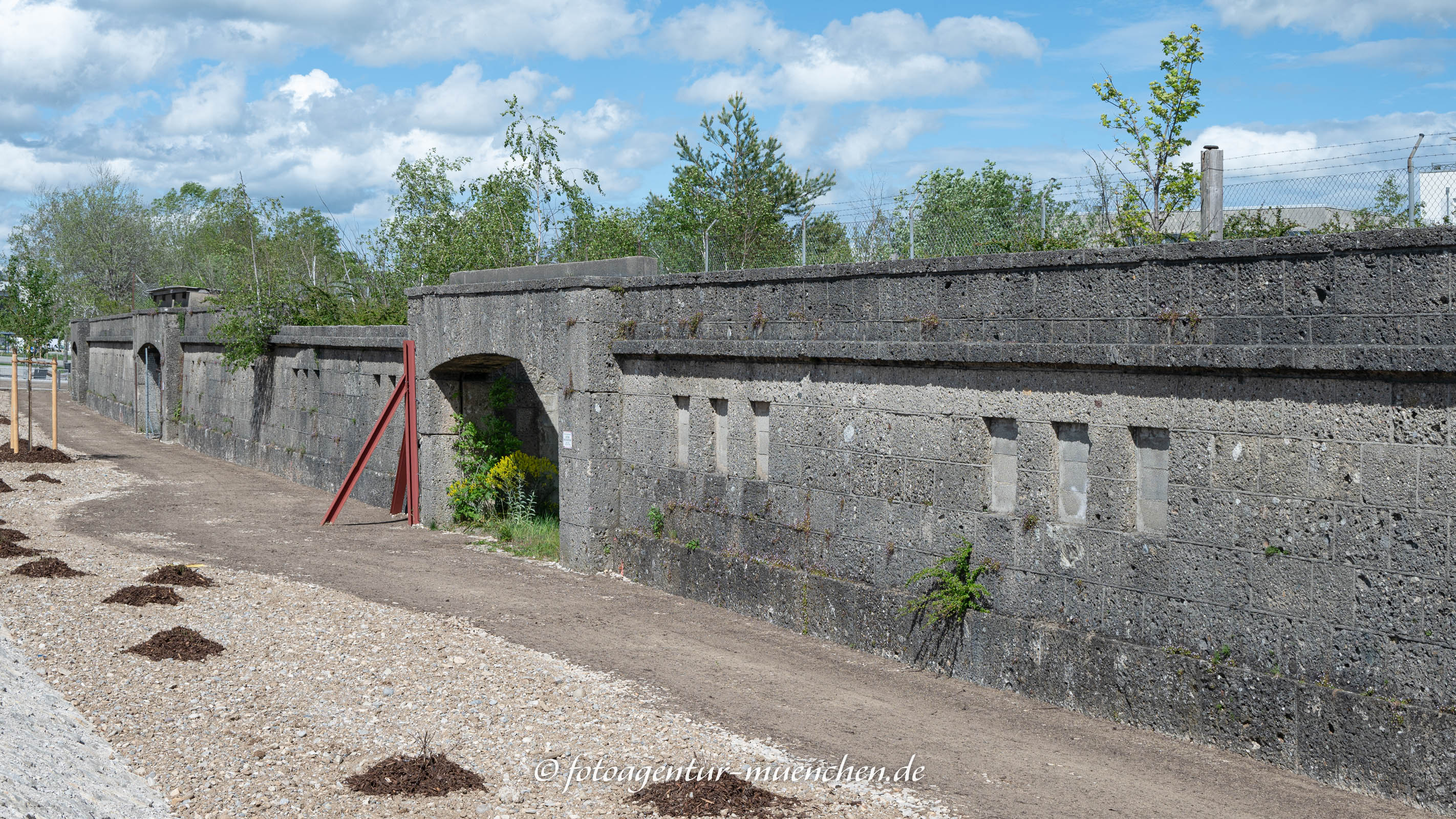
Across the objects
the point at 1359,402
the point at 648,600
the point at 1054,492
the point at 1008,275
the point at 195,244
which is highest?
the point at 195,244

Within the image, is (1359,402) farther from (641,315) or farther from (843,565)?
(641,315)

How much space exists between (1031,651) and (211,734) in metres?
4.97

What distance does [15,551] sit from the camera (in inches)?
435

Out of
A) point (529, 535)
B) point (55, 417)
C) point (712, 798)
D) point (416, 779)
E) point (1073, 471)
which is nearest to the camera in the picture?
point (712, 798)

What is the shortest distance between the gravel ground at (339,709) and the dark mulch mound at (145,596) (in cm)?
12

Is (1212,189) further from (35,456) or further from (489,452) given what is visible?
(35,456)

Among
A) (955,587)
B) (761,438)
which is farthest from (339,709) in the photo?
(761,438)

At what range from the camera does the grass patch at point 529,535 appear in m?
12.7

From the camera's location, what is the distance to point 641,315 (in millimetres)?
11250

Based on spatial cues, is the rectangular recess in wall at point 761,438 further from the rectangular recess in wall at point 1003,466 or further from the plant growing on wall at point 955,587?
the rectangular recess in wall at point 1003,466

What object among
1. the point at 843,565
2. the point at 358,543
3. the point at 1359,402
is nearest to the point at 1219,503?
the point at 1359,402

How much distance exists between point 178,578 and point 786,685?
19.0 ft

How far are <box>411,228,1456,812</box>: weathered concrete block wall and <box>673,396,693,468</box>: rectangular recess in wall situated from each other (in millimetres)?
138

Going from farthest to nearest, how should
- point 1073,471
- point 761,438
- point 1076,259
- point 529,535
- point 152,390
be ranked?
point 152,390, point 529,535, point 761,438, point 1073,471, point 1076,259
